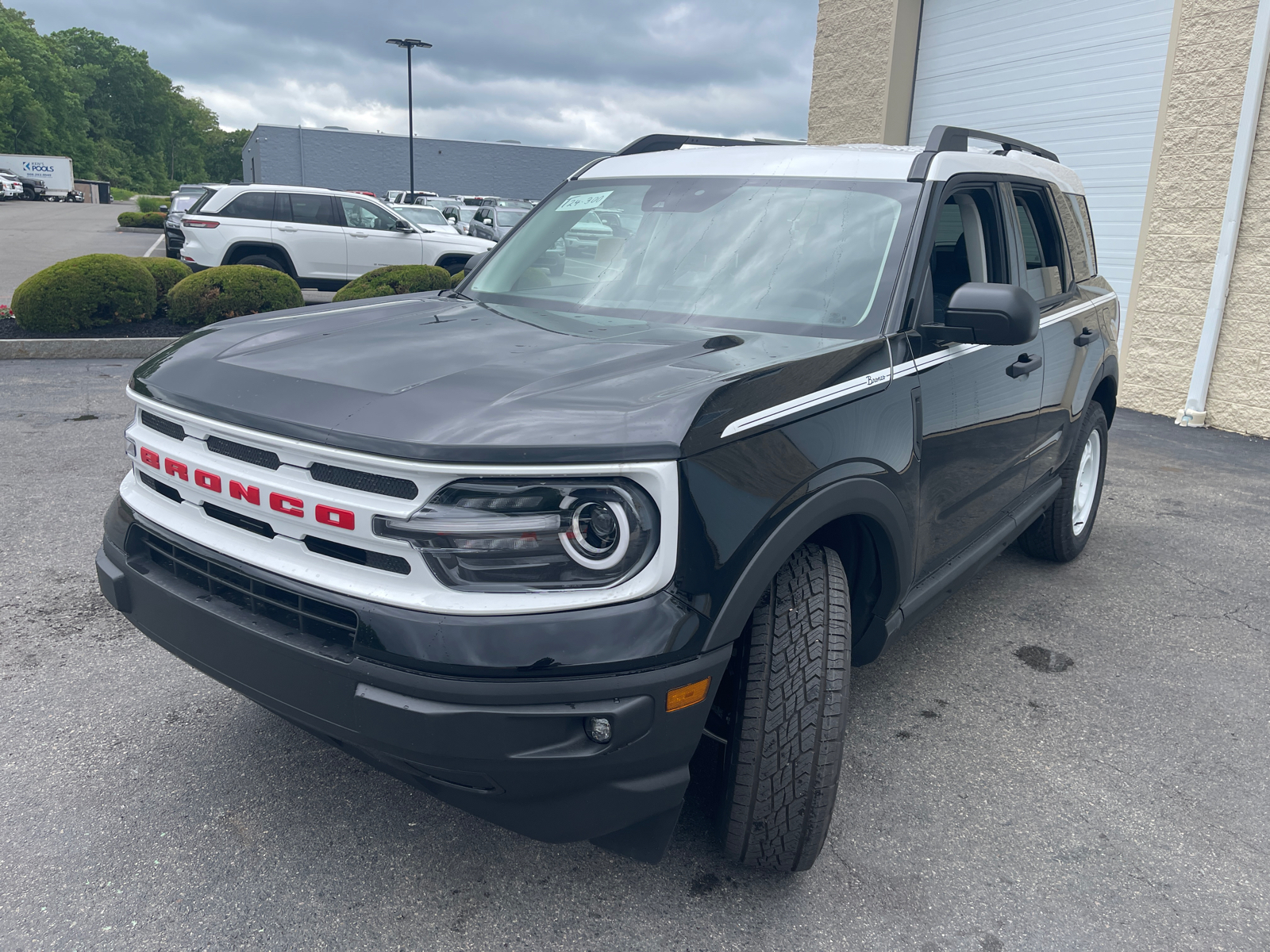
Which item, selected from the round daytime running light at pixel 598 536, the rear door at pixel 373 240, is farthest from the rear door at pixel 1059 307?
the rear door at pixel 373 240

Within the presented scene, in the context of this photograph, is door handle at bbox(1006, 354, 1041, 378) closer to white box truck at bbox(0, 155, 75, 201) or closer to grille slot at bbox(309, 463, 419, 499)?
grille slot at bbox(309, 463, 419, 499)

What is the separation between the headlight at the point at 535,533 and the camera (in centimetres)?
186

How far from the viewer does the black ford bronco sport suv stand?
1.84 meters

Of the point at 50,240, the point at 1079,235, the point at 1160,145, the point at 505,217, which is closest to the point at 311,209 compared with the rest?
the point at 1160,145

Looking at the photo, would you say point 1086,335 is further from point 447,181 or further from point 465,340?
point 447,181

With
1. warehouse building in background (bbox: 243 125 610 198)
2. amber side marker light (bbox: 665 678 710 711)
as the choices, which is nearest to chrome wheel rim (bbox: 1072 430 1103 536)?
amber side marker light (bbox: 665 678 710 711)

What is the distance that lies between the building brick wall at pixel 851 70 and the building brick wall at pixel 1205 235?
393cm

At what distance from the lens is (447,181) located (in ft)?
195

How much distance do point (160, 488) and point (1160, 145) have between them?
9.60m

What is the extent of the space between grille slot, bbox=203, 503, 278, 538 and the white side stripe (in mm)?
1036

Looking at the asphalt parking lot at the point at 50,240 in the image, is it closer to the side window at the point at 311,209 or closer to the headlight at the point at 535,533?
the side window at the point at 311,209

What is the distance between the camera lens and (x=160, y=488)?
8.02 feet

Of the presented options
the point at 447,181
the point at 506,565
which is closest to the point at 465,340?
the point at 506,565

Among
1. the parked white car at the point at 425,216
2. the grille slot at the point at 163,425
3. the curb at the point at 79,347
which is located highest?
the parked white car at the point at 425,216
